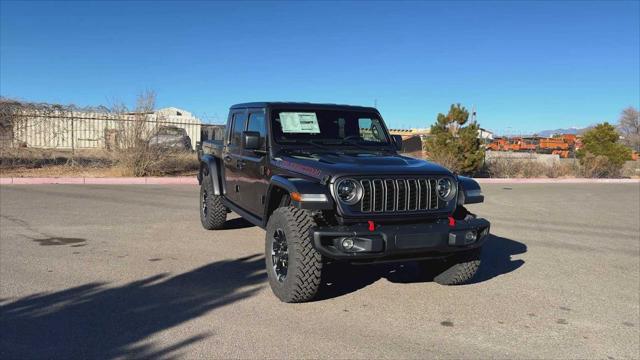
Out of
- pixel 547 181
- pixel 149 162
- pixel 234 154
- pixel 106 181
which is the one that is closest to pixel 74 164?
pixel 149 162

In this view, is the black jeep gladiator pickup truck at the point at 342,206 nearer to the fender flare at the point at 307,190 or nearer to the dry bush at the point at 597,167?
the fender flare at the point at 307,190

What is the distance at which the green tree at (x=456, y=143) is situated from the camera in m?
19.7

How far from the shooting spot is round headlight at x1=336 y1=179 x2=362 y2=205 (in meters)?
4.38

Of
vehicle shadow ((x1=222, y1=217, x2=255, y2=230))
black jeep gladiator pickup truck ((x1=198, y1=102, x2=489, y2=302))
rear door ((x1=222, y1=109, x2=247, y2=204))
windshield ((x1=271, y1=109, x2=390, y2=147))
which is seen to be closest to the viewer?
black jeep gladiator pickup truck ((x1=198, y1=102, x2=489, y2=302))

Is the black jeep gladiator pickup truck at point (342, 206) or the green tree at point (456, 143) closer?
the black jeep gladiator pickup truck at point (342, 206)

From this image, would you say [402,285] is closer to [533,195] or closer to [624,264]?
[624,264]

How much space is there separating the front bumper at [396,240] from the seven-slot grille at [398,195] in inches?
6.2

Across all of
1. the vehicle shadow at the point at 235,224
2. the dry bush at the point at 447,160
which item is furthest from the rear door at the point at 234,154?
the dry bush at the point at 447,160

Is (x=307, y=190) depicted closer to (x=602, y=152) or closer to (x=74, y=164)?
(x=74, y=164)

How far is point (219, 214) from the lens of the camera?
7406 millimetres

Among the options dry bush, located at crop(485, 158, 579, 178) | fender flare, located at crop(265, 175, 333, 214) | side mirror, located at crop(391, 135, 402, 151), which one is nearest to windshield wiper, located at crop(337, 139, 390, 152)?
side mirror, located at crop(391, 135, 402, 151)

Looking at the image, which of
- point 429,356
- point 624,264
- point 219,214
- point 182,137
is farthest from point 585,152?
point 429,356

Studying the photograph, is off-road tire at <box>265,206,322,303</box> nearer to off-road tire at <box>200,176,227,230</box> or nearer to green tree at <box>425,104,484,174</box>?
off-road tire at <box>200,176,227,230</box>

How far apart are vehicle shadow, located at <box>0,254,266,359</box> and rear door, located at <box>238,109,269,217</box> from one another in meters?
0.80
